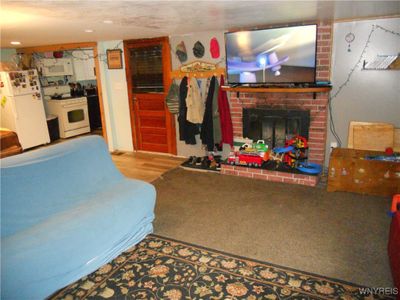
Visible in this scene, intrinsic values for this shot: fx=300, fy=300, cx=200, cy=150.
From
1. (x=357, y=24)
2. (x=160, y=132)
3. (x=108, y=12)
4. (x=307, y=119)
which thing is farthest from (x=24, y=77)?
(x=357, y=24)

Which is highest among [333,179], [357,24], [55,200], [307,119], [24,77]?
[357,24]

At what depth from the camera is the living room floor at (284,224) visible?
7.89 feet

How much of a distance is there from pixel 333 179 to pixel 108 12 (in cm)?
302

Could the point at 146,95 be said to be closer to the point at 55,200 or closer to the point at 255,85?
the point at 255,85

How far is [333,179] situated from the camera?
362cm

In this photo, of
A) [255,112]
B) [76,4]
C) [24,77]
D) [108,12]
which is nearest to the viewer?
[76,4]

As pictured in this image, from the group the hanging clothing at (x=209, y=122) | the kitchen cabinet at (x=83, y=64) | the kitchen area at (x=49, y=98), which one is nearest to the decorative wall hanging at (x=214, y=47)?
the hanging clothing at (x=209, y=122)

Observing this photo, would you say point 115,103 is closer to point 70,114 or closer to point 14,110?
point 70,114

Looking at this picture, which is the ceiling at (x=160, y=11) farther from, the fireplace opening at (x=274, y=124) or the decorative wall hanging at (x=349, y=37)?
the fireplace opening at (x=274, y=124)

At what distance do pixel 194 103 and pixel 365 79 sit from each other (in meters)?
2.34

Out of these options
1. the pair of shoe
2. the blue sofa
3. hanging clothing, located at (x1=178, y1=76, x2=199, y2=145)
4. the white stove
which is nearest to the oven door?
the white stove

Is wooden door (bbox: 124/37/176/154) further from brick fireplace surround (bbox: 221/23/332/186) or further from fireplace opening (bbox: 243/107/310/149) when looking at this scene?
fireplace opening (bbox: 243/107/310/149)

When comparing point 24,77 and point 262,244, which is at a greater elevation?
point 24,77

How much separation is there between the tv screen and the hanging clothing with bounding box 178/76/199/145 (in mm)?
778
